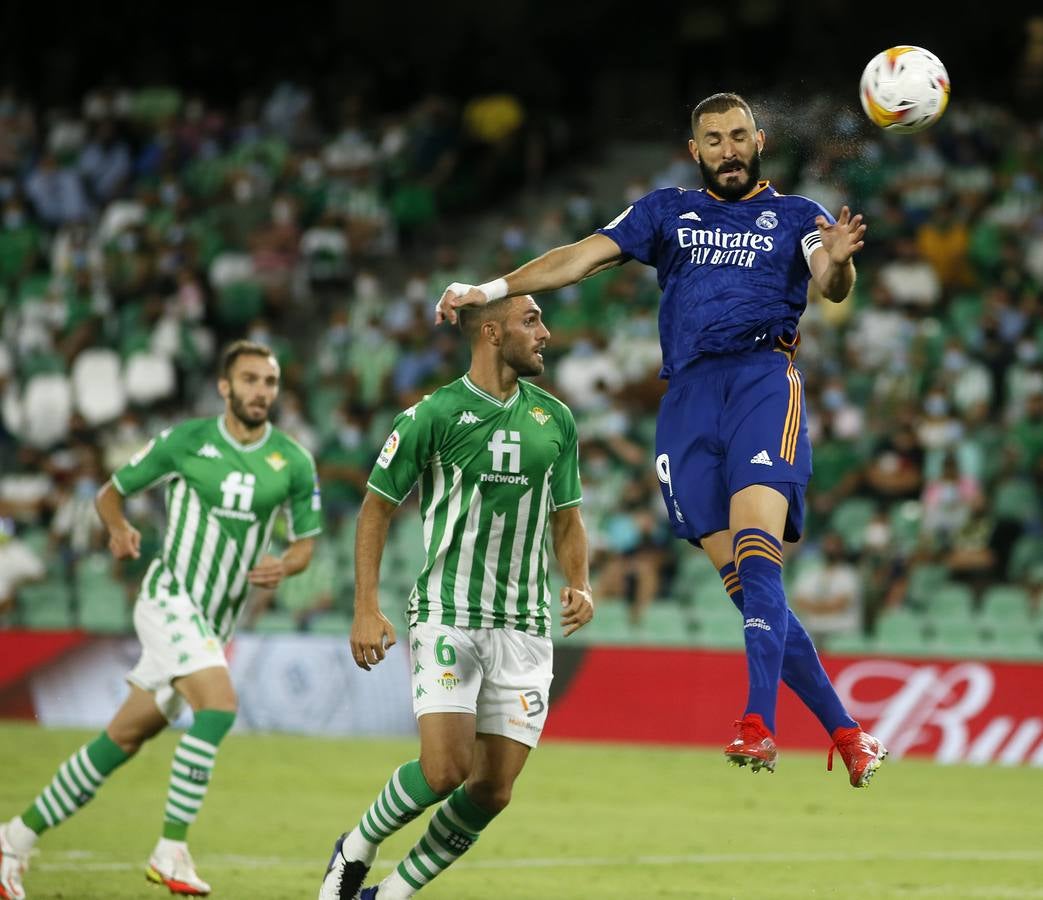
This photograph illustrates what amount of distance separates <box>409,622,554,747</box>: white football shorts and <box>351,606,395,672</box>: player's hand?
0.25 meters

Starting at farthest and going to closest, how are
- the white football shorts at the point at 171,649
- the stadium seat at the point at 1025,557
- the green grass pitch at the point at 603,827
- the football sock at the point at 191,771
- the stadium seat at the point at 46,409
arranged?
the stadium seat at the point at 46,409 < the stadium seat at the point at 1025,557 < the green grass pitch at the point at 603,827 < the white football shorts at the point at 171,649 < the football sock at the point at 191,771

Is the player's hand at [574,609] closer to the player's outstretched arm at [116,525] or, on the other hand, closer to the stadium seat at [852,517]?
the player's outstretched arm at [116,525]

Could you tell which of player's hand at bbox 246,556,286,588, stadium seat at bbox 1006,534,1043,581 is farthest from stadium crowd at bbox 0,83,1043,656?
player's hand at bbox 246,556,286,588

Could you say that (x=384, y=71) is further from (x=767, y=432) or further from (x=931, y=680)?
(x=767, y=432)

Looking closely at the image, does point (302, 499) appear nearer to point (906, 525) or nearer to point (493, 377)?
point (493, 377)

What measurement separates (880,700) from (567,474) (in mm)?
8773

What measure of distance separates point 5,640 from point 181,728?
77.7 inches

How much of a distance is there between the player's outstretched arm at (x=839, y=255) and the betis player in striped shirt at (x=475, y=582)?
124 cm

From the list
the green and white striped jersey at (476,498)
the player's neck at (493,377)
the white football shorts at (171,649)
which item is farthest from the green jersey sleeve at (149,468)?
the player's neck at (493,377)

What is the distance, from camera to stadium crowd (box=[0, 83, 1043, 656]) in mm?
17562

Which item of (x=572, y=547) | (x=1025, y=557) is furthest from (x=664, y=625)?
(x=572, y=547)

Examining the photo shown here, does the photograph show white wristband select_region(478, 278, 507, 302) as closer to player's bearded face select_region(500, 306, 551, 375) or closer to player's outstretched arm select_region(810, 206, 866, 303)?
player's bearded face select_region(500, 306, 551, 375)

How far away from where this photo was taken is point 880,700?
1612 centimetres

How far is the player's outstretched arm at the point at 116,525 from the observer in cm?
983
